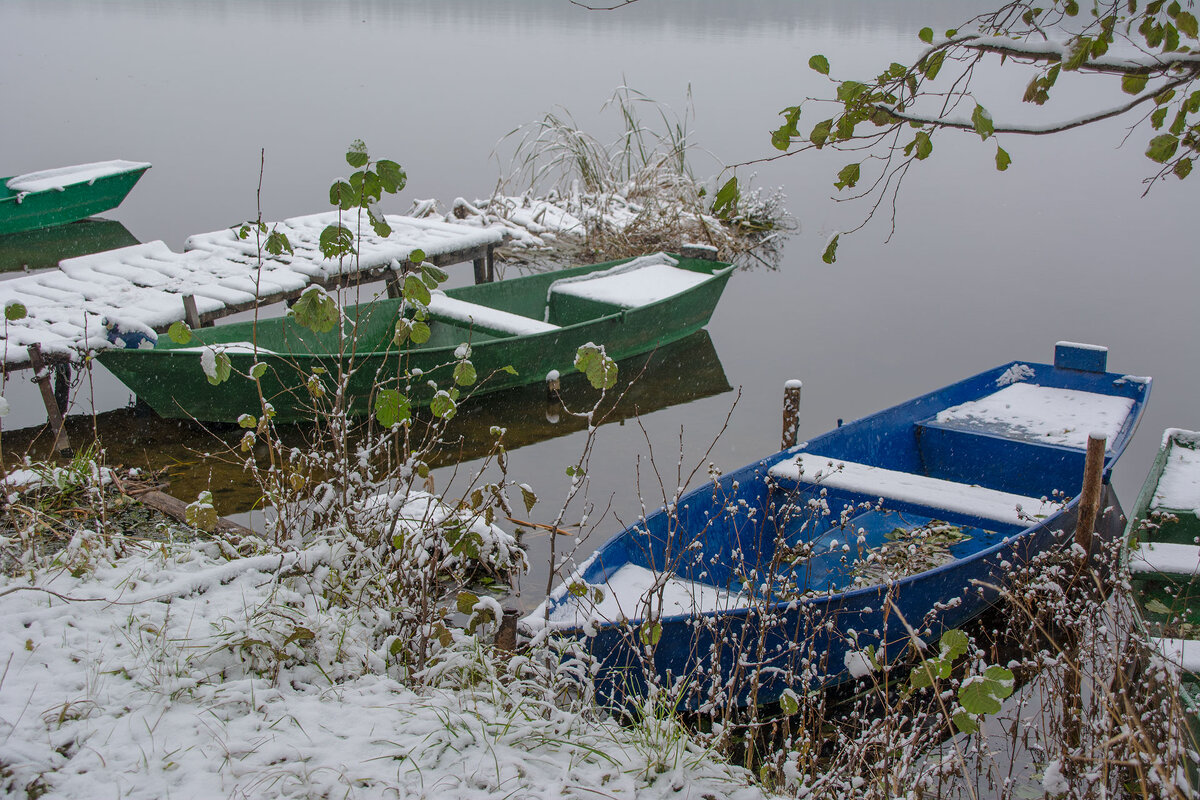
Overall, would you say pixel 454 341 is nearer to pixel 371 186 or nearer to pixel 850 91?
pixel 371 186

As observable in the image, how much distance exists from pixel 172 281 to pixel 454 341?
9.77ft

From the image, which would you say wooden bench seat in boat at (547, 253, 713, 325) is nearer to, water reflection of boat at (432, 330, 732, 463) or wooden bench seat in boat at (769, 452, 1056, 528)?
water reflection of boat at (432, 330, 732, 463)

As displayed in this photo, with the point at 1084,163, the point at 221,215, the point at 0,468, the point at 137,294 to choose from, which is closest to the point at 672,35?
the point at 1084,163

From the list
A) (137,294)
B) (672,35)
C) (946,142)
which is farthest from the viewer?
(672,35)

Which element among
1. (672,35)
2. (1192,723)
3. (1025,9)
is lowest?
(1192,723)

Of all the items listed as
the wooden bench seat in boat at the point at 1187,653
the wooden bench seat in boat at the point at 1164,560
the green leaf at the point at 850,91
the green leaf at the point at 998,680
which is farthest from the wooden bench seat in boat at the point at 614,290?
the green leaf at the point at 998,680

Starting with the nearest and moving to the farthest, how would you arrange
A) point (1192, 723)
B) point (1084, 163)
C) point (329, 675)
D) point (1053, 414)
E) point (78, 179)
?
1. point (329, 675)
2. point (1192, 723)
3. point (1053, 414)
4. point (78, 179)
5. point (1084, 163)

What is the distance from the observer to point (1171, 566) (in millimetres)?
5215

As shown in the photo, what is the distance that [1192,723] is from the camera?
428cm

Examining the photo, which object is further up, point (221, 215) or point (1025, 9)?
point (1025, 9)

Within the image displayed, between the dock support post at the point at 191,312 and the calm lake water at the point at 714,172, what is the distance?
1070 millimetres

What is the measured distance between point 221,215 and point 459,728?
678 inches

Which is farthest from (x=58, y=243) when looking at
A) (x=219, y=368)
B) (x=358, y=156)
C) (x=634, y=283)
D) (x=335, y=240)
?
(x=358, y=156)

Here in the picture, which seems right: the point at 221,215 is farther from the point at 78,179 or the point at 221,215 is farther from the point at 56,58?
the point at 56,58
